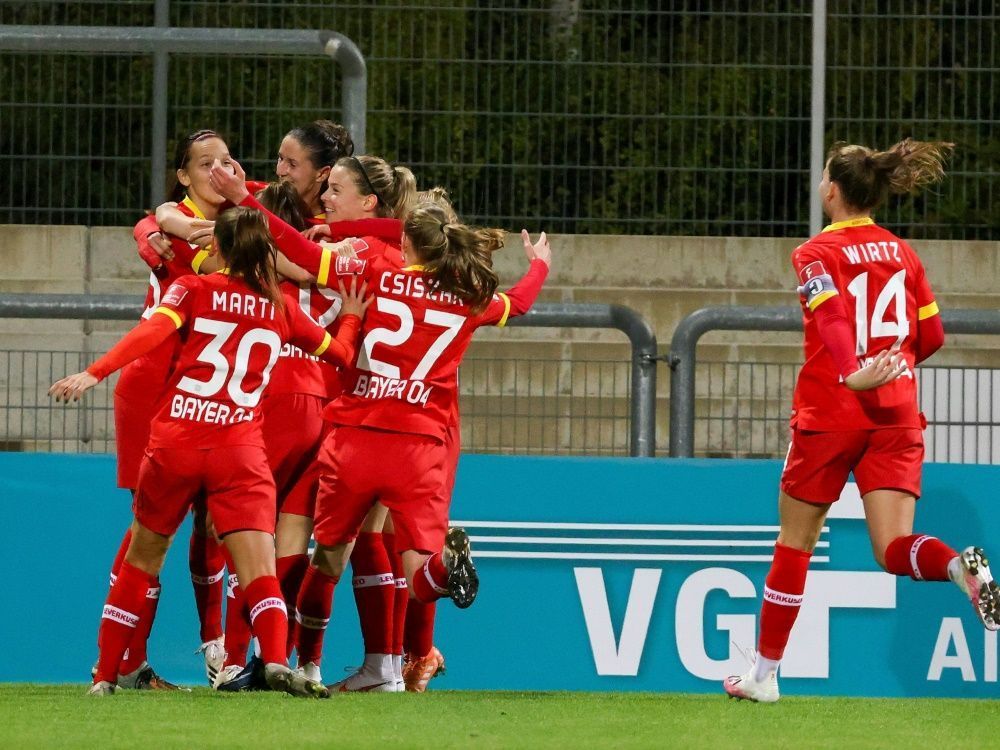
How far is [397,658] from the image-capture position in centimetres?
660

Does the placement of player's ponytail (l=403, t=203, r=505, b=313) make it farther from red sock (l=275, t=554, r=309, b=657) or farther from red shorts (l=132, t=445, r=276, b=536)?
red sock (l=275, t=554, r=309, b=657)

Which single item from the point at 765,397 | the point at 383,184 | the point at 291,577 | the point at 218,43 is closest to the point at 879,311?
the point at 383,184

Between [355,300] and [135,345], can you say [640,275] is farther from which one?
[135,345]

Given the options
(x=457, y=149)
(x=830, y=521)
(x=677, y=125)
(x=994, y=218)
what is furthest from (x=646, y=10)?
(x=830, y=521)

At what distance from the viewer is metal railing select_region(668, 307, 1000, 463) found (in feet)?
24.6

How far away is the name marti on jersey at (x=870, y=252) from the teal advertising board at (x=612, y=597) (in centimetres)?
153

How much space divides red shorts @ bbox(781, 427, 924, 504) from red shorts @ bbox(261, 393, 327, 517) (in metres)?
1.63

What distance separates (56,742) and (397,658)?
189 cm

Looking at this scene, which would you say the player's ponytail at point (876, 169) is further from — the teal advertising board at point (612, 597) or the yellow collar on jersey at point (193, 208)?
the yellow collar on jersey at point (193, 208)

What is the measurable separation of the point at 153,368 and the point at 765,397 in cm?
278

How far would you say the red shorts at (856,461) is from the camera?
19.5ft

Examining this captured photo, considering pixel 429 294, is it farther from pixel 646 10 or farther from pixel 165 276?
pixel 646 10

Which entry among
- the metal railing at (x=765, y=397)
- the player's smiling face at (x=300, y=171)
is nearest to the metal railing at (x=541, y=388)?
the metal railing at (x=765, y=397)

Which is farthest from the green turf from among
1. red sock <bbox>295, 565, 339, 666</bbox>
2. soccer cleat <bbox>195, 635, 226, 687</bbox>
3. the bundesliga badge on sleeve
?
the bundesliga badge on sleeve
